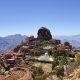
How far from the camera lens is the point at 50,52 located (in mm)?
75750

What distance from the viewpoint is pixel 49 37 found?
342 ft

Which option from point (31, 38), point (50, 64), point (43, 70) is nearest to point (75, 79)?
point (43, 70)

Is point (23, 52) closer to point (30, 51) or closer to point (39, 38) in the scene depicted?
point (30, 51)

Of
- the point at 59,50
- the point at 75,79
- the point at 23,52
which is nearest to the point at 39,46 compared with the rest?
the point at 23,52

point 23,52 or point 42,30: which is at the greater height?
point 42,30

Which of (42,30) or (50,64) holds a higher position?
(42,30)

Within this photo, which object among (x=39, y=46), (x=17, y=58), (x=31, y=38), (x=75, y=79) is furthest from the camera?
(x=31, y=38)

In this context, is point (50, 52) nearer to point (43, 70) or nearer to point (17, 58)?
point (17, 58)

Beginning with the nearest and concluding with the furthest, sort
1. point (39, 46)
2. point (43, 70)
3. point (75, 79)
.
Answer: point (75, 79)
point (43, 70)
point (39, 46)

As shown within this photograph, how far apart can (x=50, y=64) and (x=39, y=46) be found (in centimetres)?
2501

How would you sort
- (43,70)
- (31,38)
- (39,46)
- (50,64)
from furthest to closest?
(31,38)
(39,46)
(50,64)
(43,70)

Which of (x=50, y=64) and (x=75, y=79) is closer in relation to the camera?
(x=75, y=79)

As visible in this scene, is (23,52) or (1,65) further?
(23,52)

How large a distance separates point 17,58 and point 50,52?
34.0 feet
